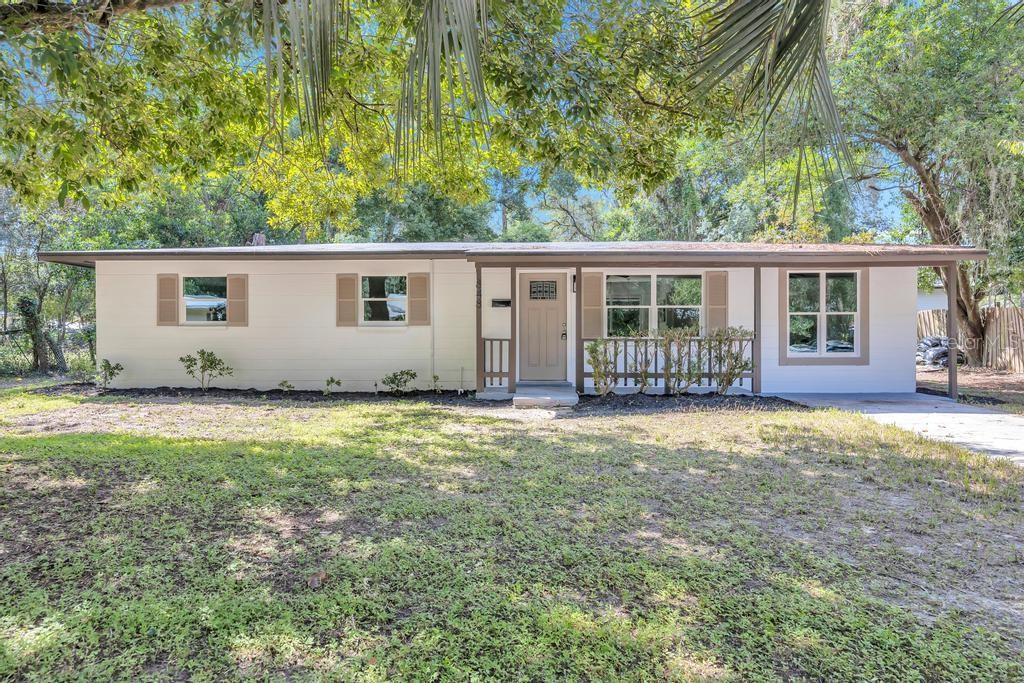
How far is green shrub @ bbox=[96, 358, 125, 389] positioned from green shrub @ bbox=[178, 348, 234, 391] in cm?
113

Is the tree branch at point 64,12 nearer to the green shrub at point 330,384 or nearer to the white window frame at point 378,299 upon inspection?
the white window frame at point 378,299

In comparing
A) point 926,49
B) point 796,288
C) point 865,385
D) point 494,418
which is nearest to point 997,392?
point 865,385

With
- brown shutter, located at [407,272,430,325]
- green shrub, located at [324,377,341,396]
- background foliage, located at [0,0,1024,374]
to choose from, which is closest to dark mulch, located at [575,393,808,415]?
background foliage, located at [0,0,1024,374]

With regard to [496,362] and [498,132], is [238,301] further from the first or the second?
[498,132]

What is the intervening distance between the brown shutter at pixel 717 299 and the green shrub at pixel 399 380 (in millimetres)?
5646

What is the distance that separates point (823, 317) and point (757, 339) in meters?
1.69

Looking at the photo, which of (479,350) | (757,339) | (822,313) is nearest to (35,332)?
(479,350)

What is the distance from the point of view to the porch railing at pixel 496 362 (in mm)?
9666

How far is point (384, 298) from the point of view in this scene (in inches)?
399

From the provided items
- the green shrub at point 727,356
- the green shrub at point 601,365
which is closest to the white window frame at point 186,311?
the green shrub at point 601,365

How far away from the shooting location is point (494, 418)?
7.41 meters

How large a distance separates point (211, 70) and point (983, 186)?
14245 mm

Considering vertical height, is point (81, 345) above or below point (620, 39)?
below

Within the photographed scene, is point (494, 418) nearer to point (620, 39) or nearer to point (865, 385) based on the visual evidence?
point (620, 39)
